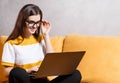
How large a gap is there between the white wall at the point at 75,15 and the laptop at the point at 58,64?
88 cm

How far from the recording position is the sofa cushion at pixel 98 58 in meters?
2.13

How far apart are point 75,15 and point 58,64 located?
989mm

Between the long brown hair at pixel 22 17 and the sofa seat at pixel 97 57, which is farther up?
the long brown hair at pixel 22 17

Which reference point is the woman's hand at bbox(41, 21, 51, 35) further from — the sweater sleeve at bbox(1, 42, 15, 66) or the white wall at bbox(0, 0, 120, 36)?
the white wall at bbox(0, 0, 120, 36)

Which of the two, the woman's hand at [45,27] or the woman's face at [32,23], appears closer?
the woman's face at [32,23]

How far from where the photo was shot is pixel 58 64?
5.61ft

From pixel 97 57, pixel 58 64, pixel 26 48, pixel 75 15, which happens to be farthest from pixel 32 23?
pixel 75 15

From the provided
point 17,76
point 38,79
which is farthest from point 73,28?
point 17,76

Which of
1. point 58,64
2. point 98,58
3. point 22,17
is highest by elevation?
point 22,17

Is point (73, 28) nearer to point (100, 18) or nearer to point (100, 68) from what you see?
point (100, 18)

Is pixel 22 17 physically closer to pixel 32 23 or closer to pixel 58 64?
pixel 32 23

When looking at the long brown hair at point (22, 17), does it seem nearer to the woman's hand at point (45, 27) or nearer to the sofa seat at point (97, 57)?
the woman's hand at point (45, 27)

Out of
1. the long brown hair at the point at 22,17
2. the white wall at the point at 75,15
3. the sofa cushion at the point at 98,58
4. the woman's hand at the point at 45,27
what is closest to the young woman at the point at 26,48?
the long brown hair at the point at 22,17

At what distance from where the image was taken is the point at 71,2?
2.61 m
